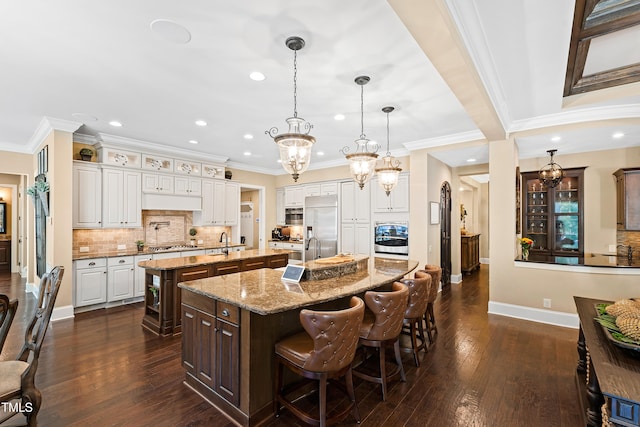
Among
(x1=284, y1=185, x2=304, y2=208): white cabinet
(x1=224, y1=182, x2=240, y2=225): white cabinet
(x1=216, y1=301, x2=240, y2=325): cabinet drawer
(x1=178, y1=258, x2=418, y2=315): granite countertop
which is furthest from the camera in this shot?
(x1=284, y1=185, x2=304, y2=208): white cabinet

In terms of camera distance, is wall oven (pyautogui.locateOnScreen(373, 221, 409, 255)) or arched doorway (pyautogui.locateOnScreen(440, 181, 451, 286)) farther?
arched doorway (pyautogui.locateOnScreen(440, 181, 451, 286))

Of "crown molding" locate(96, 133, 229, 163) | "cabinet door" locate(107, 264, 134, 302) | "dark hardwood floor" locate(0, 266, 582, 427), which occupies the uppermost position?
"crown molding" locate(96, 133, 229, 163)

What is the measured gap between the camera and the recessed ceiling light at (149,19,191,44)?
2.16 m

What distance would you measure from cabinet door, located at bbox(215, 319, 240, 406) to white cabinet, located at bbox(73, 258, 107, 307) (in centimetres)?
368

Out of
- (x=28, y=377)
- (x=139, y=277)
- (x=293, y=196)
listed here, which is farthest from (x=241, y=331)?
(x=293, y=196)

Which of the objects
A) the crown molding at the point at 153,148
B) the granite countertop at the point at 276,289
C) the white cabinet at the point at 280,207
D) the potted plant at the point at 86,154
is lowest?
the granite countertop at the point at 276,289

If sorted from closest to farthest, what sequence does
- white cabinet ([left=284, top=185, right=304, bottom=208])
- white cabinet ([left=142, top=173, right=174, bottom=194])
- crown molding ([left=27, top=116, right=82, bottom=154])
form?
1. crown molding ([left=27, top=116, right=82, bottom=154])
2. white cabinet ([left=142, top=173, right=174, bottom=194])
3. white cabinet ([left=284, top=185, right=304, bottom=208])

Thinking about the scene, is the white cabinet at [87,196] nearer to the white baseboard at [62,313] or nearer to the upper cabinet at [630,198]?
the white baseboard at [62,313]

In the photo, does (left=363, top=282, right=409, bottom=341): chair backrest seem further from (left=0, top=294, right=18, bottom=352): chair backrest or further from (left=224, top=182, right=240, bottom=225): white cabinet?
(left=224, top=182, right=240, bottom=225): white cabinet

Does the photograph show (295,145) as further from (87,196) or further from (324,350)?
(87,196)

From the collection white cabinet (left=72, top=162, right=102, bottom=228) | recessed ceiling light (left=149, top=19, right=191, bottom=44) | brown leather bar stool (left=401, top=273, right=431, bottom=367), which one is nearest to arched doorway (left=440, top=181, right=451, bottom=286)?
brown leather bar stool (left=401, top=273, right=431, bottom=367)

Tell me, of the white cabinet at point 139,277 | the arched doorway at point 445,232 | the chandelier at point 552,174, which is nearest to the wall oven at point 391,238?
the arched doorway at point 445,232

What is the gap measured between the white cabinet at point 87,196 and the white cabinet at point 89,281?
646 mm

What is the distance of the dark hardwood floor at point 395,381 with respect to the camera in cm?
217
